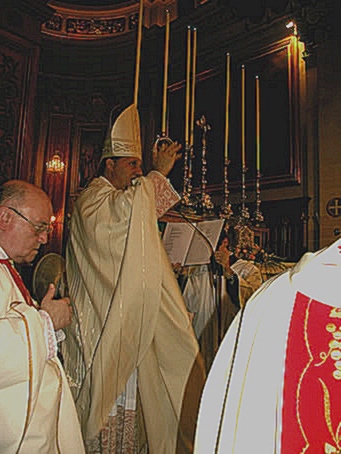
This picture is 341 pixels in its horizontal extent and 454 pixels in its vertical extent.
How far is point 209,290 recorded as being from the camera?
151 inches

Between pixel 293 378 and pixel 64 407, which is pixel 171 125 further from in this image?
pixel 293 378

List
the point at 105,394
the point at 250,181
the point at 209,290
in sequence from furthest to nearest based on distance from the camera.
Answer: the point at 250,181, the point at 209,290, the point at 105,394

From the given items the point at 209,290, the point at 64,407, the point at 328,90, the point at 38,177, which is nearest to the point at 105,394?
the point at 64,407

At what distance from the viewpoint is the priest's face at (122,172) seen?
9.59 feet

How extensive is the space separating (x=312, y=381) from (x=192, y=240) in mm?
2316

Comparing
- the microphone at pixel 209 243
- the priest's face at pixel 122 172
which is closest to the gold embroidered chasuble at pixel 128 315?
the priest's face at pixel 122 172

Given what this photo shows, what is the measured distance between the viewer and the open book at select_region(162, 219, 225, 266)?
3.07 metres

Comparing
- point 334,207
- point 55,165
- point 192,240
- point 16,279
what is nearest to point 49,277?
point 192,240

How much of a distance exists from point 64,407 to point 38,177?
7288mm

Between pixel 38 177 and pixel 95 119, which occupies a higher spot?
pixel 95 119

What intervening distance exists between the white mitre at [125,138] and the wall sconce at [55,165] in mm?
5857

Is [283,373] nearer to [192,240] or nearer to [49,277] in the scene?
[192,240]

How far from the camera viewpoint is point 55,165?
8625mm

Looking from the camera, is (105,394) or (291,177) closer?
(105,394)
